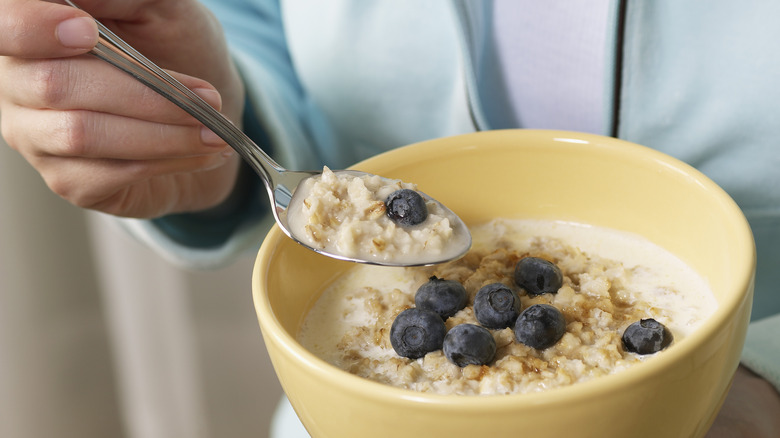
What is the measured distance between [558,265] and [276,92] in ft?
1.82

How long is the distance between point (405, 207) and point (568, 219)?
23 centimetres

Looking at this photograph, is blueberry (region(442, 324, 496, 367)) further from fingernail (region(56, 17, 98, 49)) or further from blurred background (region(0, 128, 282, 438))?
blurred background (region(0, 128, 282, 438))

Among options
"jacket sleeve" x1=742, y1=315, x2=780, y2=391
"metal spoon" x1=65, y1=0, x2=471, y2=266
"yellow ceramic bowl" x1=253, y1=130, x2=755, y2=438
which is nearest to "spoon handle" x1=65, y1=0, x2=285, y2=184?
"metal spoon" x1=65, y1=0, x2=471, y2=266

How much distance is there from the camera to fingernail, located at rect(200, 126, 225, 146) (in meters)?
0.74

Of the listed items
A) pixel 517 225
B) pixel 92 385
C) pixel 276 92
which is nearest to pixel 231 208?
pixel 276 92

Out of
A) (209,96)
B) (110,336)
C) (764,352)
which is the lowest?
(110,336)

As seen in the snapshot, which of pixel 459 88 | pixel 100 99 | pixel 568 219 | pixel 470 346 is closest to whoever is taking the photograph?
pixel 470 346

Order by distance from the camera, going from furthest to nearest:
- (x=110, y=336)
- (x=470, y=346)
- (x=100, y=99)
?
(x=110, y=336), (x=100, y=99), (x=470, y=346)

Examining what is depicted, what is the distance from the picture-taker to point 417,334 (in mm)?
602

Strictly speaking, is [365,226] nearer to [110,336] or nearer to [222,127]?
[222,127]

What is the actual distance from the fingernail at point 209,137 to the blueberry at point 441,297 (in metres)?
0.26

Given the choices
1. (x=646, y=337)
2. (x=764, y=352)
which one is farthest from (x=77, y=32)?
Result: (x=764, y=352)

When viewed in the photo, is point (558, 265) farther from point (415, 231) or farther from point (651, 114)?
point (651, 114)

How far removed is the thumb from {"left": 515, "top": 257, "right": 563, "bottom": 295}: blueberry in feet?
1.41
